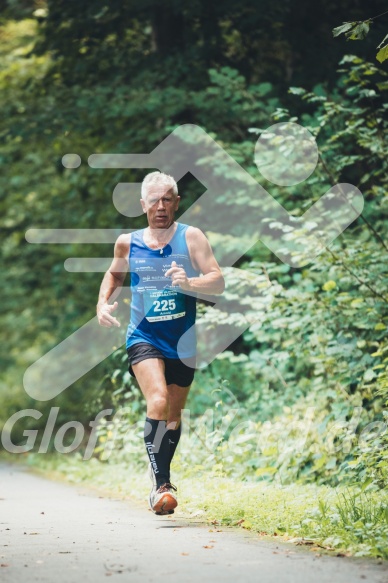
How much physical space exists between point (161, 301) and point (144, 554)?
6.97ft

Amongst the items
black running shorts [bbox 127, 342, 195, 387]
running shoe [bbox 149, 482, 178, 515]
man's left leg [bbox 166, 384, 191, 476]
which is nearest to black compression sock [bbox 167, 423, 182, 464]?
man's left leg [bbox 166, 384, 191, 476]

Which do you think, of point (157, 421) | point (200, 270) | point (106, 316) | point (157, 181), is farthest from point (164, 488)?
point (157, 181)

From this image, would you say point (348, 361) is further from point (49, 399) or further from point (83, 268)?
point (49, 399)

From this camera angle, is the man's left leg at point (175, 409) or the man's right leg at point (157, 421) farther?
the man's left leg at point (175, 409)

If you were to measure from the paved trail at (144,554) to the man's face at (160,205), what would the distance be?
78.1 inches

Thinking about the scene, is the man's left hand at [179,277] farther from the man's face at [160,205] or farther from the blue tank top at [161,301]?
the man's face at [160,205]

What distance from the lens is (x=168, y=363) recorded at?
22.4 feet

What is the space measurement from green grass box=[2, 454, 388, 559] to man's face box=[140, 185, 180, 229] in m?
1.97

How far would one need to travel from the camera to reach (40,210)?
1756 cm

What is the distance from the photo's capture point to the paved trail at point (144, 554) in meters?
4.38

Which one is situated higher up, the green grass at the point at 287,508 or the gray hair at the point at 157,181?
the gray hair at the point at 157,181

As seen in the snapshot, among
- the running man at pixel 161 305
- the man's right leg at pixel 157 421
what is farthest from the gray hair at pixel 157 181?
the man's right leg at pixel 157 421

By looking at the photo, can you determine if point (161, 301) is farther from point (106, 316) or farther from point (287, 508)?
point (287, 508)

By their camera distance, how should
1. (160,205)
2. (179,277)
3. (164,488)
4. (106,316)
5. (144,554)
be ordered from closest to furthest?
(144,554)
(179,277)
(164,488)
(106,316)
(160,205)
